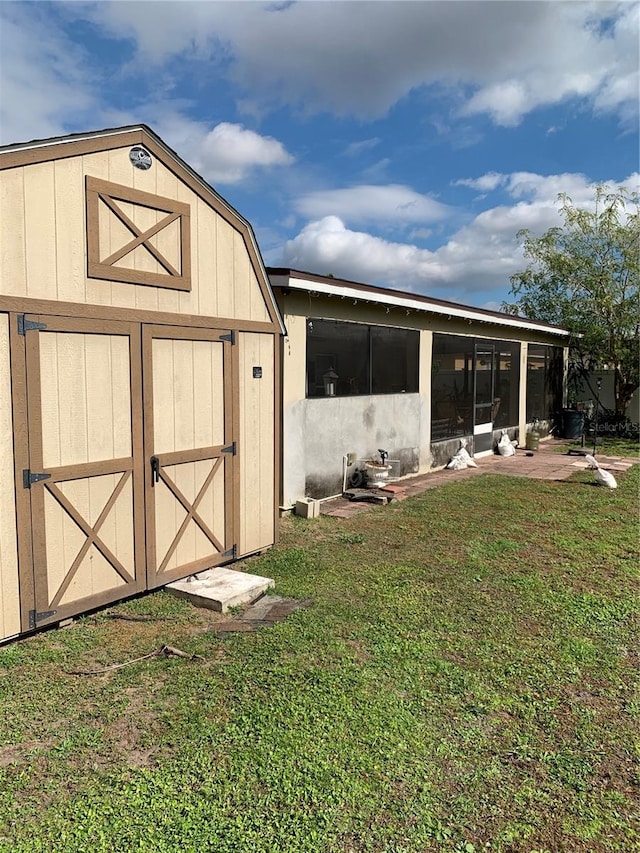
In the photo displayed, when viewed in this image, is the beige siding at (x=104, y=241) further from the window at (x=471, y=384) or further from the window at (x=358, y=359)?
the window at (x=471, y=384)

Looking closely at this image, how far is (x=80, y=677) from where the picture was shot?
312 centimetres

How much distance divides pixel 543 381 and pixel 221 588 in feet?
41.4

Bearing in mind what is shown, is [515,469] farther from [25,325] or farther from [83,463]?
[25,325]

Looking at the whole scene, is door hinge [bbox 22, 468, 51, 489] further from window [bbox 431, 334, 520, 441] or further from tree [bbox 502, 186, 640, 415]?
tree [bbox 502, 186, 640, 415]

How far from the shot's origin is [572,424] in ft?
49.9

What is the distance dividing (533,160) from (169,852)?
15.2m

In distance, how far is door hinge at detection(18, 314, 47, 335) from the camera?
3342 mm

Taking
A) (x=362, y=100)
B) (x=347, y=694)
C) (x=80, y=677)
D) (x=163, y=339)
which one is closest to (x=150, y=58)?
(x=362, y=100)

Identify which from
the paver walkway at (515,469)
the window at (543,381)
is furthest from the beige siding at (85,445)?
the window at (543,381)

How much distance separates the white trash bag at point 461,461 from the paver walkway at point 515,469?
0.41ft

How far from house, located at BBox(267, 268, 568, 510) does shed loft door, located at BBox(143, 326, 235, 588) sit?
2035 mm

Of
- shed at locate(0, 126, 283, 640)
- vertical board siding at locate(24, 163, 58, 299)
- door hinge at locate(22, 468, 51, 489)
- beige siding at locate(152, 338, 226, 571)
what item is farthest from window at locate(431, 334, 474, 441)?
door hinge at locate(22, 468, 51, 489)

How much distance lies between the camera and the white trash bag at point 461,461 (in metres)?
10.5

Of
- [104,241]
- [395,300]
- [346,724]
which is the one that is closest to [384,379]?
[395,300]
